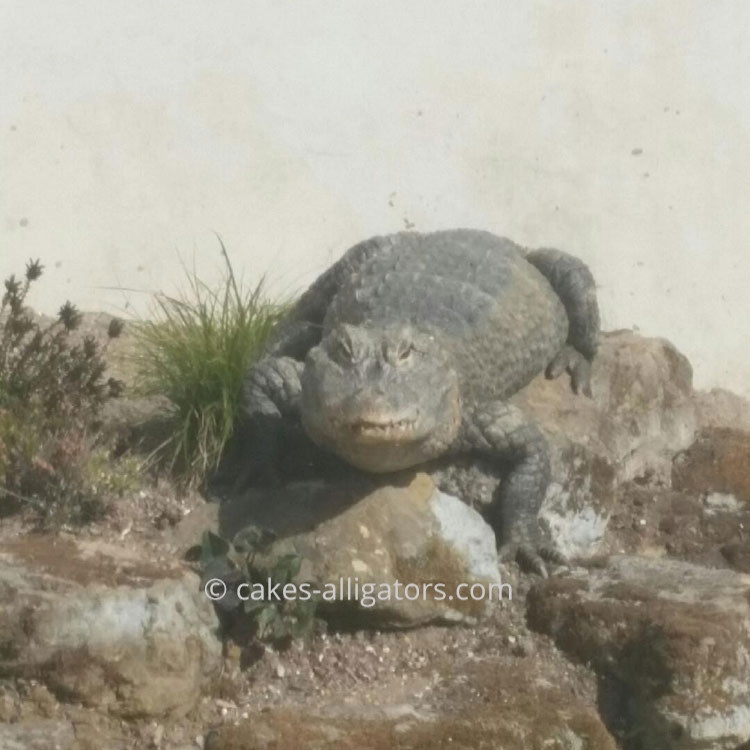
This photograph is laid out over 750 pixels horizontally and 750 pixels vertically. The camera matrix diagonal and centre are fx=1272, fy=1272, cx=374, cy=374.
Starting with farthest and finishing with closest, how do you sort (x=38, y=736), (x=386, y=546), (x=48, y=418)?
(x=48, y=418) → (x=386, y=546) → (x=38, y=736)

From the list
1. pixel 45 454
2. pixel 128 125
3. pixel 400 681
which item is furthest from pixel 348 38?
pixel 400 681

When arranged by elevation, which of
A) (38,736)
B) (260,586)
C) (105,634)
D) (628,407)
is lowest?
(38,736)

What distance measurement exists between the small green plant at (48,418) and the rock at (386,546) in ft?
1.79

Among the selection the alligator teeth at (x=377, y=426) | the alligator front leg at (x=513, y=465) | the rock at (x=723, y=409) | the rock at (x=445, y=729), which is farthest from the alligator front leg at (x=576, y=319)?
the rock at (x=445, y=729)

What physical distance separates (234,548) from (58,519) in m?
0.56

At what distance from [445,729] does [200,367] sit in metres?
1.80

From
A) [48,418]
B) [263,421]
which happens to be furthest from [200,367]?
[48,418]

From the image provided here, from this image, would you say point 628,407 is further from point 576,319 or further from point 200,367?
point 200,367

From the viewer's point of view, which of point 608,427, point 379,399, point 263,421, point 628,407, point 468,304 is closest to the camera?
point 379,399

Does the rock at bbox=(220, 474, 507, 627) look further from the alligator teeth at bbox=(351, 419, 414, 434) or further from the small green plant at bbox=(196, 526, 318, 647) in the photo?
the alligator teeth at bbox=(351, 419, 414, 434)

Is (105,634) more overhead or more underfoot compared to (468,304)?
more underfoot

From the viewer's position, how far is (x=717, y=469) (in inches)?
207

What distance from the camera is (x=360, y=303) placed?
4895 mm

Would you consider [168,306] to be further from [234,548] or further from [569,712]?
[569,712]
